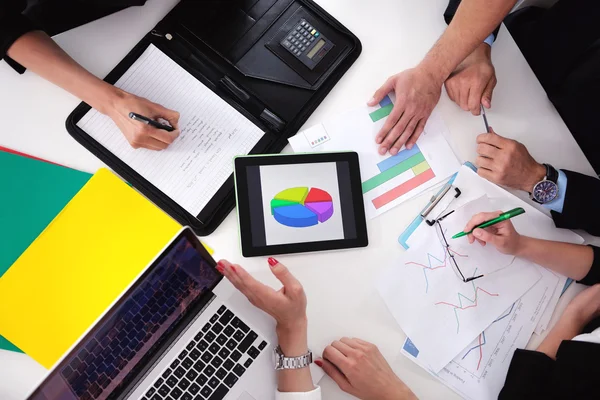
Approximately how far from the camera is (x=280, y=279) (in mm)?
919

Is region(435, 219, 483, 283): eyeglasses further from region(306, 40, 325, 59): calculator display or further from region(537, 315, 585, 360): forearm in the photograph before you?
region(306, 40, 325, 59): calculator display

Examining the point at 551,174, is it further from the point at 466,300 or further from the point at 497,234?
the point at 466,300

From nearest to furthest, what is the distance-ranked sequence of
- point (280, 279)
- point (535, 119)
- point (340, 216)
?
point (280, 279)
point (340, 216)
point (535, 119)

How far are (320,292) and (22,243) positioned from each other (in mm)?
621

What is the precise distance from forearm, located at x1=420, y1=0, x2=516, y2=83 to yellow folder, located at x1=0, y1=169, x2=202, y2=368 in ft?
2.33

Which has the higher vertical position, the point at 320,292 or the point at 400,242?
the point at 400,242

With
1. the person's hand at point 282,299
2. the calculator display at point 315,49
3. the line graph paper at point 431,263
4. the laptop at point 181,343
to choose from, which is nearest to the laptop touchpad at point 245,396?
the laptop at point 181,343

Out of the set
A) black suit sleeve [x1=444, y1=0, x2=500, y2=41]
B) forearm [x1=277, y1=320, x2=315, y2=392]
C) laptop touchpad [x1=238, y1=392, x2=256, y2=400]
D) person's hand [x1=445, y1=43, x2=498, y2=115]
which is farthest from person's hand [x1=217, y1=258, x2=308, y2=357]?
black suit sleeve [x1=444, y1=0, x2=500, y2=41]

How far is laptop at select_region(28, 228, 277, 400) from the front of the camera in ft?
2.59

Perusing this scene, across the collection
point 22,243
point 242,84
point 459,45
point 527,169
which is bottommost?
point 22,243

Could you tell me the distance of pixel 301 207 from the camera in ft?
3.32

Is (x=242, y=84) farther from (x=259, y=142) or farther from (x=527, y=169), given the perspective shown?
(x=527, y=169)

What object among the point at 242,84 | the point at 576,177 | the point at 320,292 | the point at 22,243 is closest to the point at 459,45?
the point at 576,177

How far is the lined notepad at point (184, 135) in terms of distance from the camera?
100cm
